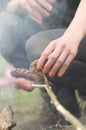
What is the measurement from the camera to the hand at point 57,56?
68.6 inches

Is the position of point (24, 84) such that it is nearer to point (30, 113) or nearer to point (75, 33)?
point (30, 113)

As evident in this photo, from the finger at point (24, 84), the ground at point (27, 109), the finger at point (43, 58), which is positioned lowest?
the ground at point (27, 109)

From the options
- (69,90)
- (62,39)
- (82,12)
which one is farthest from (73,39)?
(69,90)

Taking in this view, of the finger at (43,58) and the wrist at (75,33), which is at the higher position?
the wrist at (75,33)

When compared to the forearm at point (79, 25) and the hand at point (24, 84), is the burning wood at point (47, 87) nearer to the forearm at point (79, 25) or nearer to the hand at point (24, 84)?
the hand at point (24, 84)

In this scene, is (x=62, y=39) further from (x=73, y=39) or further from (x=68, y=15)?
(x=68, y=15)

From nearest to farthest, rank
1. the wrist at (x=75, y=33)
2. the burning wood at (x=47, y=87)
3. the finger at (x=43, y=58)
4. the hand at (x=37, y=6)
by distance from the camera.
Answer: the burning wood at (x=47, y=87), the finger at (x=43, y=58), the wrist at (x=75, y=33), the hand at (x=37, y=6)

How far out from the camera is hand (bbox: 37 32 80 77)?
1.74 meters

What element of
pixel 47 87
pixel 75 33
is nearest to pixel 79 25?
pixel 75 33

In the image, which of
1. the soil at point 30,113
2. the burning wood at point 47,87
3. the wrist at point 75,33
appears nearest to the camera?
the burning wood at point 47,87

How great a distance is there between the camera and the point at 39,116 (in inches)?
114

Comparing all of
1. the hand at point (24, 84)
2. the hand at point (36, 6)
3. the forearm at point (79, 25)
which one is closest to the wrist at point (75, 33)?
the forearm at point (79, 25)

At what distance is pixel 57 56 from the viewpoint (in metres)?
1.75

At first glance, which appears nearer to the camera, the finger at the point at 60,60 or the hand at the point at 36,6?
the finger at the point at 60,60
